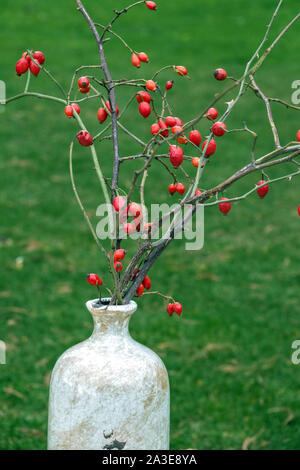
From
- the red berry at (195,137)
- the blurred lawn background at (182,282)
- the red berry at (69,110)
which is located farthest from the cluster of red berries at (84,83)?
the blurred lawn background at (182,282)

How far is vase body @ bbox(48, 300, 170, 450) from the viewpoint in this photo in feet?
6.48

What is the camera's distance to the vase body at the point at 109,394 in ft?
6.48

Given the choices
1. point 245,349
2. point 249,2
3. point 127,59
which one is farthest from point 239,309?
point 249,2

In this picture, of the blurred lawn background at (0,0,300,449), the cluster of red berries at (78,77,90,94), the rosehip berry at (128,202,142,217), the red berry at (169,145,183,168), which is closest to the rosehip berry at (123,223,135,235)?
the rosehip berry at (128,202,142,217)

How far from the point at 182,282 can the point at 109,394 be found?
12.9 ft

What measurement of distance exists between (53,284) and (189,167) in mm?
2878

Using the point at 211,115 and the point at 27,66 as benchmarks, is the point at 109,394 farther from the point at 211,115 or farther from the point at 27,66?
the point at 27,66

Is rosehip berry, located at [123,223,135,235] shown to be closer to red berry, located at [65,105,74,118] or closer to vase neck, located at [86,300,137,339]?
vase neck, located at [86,300,137,339]

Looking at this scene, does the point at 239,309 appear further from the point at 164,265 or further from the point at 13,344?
the point at 13,344

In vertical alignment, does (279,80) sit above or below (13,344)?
above

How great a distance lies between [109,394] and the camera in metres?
1.97

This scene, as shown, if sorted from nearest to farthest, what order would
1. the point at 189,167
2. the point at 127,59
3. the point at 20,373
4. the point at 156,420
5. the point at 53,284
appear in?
the point at 156,420 → the point at 20,373 → the point at 53,284 → the point at 189,167 → the point at 127,59

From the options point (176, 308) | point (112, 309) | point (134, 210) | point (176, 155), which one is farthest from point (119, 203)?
point (176, 308)

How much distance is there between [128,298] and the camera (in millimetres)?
2088
